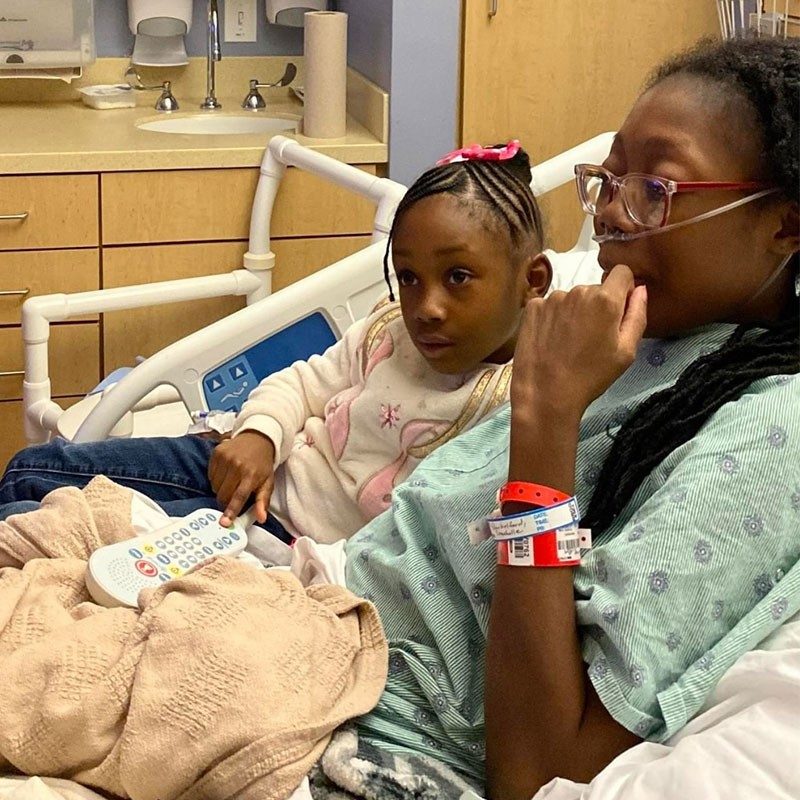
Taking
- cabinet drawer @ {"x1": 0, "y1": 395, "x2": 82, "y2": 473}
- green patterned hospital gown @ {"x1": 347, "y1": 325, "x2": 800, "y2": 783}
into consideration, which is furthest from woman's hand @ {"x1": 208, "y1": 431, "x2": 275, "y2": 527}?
cabinet drawer @ {"x1": 0, "y1": 395, "x2": 82, "y2": 473}

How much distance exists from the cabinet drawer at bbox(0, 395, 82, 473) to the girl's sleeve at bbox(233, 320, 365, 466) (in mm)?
1479

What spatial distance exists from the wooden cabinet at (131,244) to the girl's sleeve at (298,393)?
1.29m

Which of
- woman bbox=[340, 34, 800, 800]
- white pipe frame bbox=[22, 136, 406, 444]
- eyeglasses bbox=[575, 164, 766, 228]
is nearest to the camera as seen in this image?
woman bbox=[340, 34, 800, 800]

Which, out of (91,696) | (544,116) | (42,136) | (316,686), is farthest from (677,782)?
(42,136)

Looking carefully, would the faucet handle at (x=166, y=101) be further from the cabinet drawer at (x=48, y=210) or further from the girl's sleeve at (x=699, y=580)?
the girl's sleeve at (x=699, y=580)

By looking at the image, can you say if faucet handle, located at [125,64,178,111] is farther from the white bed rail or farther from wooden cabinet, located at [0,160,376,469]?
the white bed rail

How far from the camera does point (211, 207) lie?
3.08 m

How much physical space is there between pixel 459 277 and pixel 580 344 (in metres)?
0.52

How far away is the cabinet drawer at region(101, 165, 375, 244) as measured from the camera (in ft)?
9.90

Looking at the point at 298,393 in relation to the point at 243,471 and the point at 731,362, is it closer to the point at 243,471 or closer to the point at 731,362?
the point at 243,471

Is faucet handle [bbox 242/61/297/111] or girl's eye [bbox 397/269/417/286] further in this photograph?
faucet handle [bbox 242/61/297/111]

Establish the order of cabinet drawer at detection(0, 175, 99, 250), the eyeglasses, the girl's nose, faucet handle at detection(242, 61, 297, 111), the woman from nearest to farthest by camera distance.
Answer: the woman < the eyeglasses < the girl's nose < cabinet drawer at detection(0, 175, 99, 250) < faucet handle at detection(242, 61, 297, 111)

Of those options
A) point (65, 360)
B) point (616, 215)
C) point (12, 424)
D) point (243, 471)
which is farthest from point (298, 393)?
point (12, 424)

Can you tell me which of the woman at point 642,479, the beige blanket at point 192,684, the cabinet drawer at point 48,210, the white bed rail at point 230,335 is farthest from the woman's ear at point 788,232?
the cabinet drawer at point 48,210
